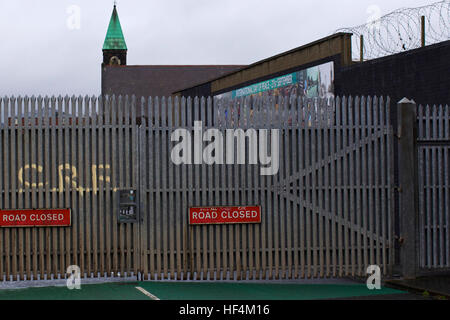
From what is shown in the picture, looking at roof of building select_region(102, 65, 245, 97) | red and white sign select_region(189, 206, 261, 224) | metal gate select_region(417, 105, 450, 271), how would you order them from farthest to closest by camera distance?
A: roof of building select_region(102, 65, 245, 97), metal gate select_region(417, 105, 450, 271), red and white sign select_region(189, 206, 261, 224)

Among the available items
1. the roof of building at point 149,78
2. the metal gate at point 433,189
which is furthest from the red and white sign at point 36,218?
the roof of building at point 149,78

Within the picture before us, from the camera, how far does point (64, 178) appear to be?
1224 cm

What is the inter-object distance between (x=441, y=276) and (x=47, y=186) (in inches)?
311

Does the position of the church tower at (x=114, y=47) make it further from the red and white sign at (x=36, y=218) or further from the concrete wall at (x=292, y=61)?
the red and white sign at (x=36, y=218)

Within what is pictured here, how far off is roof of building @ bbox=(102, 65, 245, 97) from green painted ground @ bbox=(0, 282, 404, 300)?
4738 cm

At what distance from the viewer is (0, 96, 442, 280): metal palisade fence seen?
40.1ft

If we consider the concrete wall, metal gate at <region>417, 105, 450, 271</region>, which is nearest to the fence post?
metal gate at <region>417, 105, 450, 271</region>

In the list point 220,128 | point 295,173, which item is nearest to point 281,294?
point 295,173

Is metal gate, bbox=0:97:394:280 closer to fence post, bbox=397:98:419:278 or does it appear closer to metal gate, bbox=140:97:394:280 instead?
metal gate, bbox=140:97:394:280

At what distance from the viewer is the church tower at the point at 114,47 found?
86.0 metres

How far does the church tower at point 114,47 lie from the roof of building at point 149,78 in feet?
→ 86.6

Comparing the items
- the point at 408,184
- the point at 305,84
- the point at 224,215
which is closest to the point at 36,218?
the point at 224,215

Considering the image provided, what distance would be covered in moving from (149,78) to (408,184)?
48.7m
